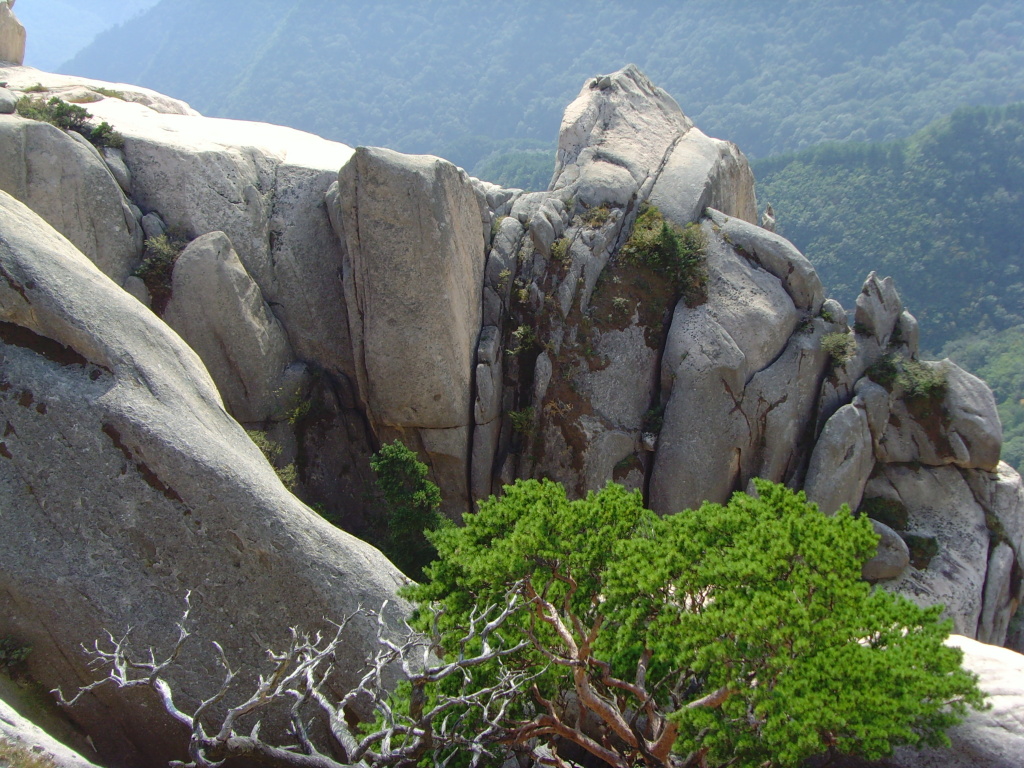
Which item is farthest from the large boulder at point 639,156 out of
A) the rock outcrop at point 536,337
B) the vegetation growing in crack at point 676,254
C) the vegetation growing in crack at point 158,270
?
the vegetation growing in crack at point 158,270

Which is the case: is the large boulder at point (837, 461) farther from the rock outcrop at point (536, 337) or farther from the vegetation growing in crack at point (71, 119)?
the vegetation growing in crack at point (71, 119)

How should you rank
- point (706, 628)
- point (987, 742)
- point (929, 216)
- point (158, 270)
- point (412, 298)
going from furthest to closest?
point (929, 216), point (412, 298), point (158, 270), point (987, 742), point (706, 628)

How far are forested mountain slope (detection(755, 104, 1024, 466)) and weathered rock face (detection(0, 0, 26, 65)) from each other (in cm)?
9509

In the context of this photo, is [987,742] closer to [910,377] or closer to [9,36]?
[910,377]

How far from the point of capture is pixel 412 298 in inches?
1061

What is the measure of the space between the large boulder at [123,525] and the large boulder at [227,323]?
27.8 ft

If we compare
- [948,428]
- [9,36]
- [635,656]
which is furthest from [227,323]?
[948,428]

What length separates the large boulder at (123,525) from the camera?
15148 mm

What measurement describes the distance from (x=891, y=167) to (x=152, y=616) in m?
121

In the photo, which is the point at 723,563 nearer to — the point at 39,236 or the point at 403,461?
the point at 403,461

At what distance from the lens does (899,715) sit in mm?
11125

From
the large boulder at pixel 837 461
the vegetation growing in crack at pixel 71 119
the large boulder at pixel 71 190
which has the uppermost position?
the vegetation growing in crack at pixel 71 119

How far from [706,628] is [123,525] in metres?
11.8

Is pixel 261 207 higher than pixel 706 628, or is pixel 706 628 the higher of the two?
pixel 261 207
